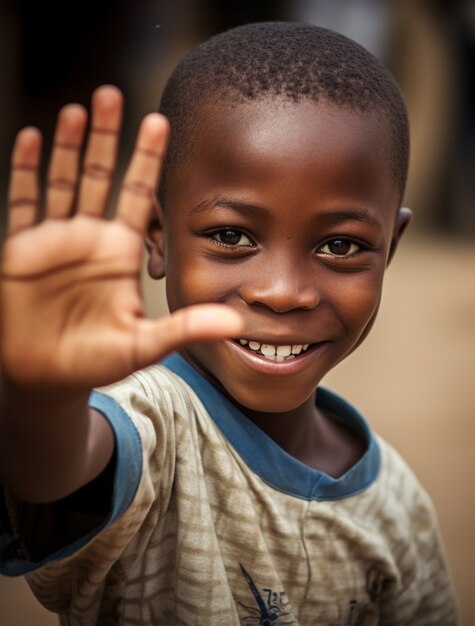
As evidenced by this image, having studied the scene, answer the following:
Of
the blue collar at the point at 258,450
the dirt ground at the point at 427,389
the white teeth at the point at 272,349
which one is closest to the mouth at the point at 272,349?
the white teeth at the point at 272,349

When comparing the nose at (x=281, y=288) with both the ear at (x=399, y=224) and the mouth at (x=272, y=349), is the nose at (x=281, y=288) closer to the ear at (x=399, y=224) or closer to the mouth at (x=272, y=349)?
the mouth at (x=272, y=349)

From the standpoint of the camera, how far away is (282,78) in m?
1.35

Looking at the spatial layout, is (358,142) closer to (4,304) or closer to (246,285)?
(246,285)

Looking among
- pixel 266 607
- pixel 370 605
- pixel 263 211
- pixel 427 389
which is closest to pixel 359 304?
pixel 263 211

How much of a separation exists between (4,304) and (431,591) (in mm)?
1185

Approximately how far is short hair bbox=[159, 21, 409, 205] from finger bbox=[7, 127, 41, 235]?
0.49 metres

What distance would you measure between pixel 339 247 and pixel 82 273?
0.53m

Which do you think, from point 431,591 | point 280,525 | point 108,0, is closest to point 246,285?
point 280,525

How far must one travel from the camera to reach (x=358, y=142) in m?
1.35

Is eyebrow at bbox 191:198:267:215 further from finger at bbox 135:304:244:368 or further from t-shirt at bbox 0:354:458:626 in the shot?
finger at bbox 135:304:244:368

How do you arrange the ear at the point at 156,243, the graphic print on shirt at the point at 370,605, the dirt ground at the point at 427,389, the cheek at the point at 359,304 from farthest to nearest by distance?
the dirt ground at the point at 427,389 < the graphic print on shirt at the point at 370,605 < the ear at the point at 156,243 < the cheek at the point at 359,304

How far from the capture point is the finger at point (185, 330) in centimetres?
91

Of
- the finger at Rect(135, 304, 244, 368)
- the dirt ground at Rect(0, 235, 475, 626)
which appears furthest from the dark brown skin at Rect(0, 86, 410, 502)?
the dirt ground at Rect(0, 235, 475, 626)

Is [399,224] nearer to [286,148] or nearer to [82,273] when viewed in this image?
[286,148]
